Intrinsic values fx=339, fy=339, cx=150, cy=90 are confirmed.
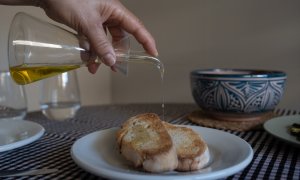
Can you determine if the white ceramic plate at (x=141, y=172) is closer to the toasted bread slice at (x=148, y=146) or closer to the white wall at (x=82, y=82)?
the toasted bread slice at (x=148, y=146)

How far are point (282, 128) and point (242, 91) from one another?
0.51 ft

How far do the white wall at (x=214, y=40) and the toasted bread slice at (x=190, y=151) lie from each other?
3.70 feet

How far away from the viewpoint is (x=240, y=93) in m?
0.85

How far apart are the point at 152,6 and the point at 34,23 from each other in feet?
4.08

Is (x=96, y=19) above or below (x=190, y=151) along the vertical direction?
above

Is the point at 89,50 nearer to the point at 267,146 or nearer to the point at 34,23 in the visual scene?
the point at 34,23

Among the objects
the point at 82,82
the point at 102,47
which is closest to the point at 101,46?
the point at 102,47

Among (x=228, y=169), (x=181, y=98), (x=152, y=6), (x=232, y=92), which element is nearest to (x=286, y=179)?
(x=228, y=169)

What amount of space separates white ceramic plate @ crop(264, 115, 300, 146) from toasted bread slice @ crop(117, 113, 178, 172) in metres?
0.24

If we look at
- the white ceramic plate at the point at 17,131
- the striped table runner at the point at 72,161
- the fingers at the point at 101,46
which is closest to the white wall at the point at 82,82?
the striped table runner at the point at 72,161

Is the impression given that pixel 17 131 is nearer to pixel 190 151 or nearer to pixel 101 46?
pixel 101 46

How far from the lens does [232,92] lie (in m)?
0.85

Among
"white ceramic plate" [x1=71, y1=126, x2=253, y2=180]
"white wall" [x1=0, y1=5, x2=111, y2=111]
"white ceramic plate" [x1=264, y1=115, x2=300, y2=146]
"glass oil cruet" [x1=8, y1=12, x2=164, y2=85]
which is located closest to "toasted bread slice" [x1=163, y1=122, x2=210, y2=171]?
"white ceramic plate" [x1=71, y1=126, x2=253, y2=180]

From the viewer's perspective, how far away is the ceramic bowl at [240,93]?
0.84 meters
